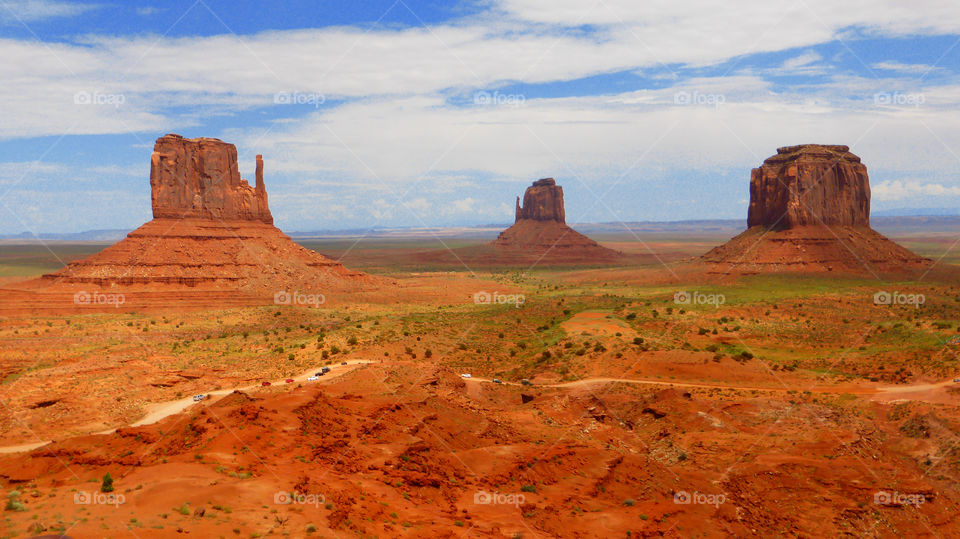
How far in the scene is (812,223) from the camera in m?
102

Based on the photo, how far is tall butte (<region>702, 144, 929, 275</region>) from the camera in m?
95.0

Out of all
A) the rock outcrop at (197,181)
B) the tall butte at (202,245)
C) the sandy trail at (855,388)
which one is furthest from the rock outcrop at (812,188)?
the rock outcrop at (197,181)

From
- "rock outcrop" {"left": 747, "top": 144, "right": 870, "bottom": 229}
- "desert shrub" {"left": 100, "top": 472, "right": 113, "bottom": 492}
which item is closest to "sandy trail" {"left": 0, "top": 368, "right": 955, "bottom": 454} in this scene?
"desert shrub" {"left": 100, "top": 472, "right": 113, "bottom": 492}

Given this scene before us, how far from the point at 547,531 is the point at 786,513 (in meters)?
9.50

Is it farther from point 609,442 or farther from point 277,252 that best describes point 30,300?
point 609,442

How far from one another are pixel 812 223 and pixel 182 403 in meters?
99.7

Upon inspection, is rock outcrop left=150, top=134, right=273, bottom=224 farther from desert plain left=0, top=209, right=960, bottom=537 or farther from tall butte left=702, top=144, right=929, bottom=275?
tall butte left=702, top=144, right=929, bottom=275

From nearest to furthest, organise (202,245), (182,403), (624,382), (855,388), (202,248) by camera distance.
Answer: (182,403)
(855,388)
(624,382)
(202,248)
(202,245)

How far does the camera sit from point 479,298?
3474 inches

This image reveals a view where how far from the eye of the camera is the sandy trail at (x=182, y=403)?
26898 mm

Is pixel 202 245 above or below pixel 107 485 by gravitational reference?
above

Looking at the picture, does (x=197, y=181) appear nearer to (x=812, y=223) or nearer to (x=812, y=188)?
(x=812, y=188)

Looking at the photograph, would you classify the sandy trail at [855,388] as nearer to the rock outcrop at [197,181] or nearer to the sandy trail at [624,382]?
the sandy trail at [624,382]

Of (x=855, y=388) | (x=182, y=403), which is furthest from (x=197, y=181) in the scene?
(x=855, y=388)
